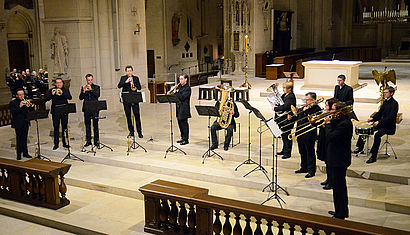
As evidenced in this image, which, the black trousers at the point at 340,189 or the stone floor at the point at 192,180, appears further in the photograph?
the stone floor at the point at 192,180

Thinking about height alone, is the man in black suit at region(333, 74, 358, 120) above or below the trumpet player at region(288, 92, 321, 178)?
above

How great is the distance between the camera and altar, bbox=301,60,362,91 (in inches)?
636

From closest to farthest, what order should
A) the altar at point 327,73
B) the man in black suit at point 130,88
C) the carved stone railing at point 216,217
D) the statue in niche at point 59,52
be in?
the carved stone railing at point 216,217 → the man in black suit at point 130,88 → the statue in niche at point 59,52 → the altar at point 327,73

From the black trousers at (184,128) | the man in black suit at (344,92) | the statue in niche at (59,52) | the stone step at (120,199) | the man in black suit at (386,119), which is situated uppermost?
the statue in niche at (59,52)

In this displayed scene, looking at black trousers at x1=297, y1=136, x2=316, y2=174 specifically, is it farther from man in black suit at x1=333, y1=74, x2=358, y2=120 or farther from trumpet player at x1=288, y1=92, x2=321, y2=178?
man in black suit at x1=333, y1=74, x2=358, y2=120

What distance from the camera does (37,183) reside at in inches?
328

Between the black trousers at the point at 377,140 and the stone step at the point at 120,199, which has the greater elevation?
the black trousers at the point at 377,140

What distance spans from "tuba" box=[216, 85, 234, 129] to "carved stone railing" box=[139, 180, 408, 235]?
3.09 meters

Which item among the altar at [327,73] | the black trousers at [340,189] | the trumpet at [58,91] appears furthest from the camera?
the altar at [327,73]

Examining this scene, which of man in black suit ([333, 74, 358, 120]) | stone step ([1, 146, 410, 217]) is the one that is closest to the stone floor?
stone step ([1, 146, 410, 217])

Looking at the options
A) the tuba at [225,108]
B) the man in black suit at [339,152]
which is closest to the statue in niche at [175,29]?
the tuba at [225,108]

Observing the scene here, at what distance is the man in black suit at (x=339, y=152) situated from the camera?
6.89m

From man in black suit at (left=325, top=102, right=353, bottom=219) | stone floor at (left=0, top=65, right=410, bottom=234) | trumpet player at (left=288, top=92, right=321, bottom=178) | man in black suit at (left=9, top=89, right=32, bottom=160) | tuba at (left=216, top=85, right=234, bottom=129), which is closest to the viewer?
man in black suit at (left=325, top=102, right=353, bottom=219)

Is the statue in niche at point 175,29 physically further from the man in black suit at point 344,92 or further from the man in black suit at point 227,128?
the man in black suit at point 344,92
